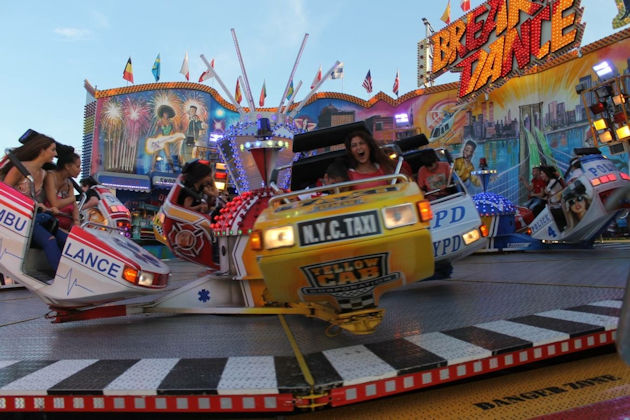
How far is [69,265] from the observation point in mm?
3342

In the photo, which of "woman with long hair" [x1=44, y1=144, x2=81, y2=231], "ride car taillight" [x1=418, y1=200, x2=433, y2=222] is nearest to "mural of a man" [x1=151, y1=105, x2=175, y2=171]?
"woman with long hair" [x1=44, y1=144, x2=81, y2=231]

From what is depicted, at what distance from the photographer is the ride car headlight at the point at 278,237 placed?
216 cm

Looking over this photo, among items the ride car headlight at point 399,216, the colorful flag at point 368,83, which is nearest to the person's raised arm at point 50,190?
the ride car headlight at point 399,216

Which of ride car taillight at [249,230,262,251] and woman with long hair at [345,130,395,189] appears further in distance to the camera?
woman with long hair at [345,130,395,189]

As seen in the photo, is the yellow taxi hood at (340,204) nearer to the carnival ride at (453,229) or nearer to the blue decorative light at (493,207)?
the carnival ride at (453,229)

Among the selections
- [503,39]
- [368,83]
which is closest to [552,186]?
[503,39]

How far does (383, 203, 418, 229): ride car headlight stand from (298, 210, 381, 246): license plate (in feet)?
0.16

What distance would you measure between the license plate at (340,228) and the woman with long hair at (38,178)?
2278 mm

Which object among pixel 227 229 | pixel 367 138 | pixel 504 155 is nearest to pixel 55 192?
pixel 227 229

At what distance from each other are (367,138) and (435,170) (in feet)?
6.57

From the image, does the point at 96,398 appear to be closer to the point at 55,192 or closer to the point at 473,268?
the point at 55,192

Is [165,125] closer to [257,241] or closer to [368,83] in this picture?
[368,83]

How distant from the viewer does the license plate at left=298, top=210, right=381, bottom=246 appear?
2084 millimetres

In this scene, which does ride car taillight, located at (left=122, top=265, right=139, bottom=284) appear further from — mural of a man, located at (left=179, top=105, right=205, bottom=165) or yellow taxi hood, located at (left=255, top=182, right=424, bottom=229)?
mural of a man, located at (left=179, top=105, right=205, bottom=165)
